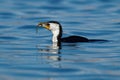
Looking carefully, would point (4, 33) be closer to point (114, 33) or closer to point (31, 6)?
point (114, 33)

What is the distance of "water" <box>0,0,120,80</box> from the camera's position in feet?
54.8

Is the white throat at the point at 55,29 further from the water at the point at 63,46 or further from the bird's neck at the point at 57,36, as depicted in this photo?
the water at the point at 63,46

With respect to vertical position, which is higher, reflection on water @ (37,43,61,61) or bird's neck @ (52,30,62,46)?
bird's neck @ (52,30,62,46)

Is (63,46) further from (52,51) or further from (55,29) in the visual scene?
(55,29)

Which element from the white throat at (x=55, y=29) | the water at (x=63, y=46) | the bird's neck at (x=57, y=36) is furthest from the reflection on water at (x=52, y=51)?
Result: the white throat at (x=55, y=29)

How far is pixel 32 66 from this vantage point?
57.4 ft

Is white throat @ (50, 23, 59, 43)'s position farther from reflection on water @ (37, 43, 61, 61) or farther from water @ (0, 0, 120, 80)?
reflection on water @ (37, 43, 61, 61)

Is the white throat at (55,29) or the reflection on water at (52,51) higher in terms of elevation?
the white throat at (55,29)

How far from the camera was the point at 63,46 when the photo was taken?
2128cm

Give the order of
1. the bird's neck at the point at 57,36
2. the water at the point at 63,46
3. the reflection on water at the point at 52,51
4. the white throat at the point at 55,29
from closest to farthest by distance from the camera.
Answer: the water at the point at 63,46 → the reflection on water at the point at 52,51 → the bird's neck at the point at 57,36 → the white throat at the point at 55,29

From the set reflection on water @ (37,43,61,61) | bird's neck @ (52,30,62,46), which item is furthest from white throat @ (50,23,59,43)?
reflection on water @ (37,43,61,61)

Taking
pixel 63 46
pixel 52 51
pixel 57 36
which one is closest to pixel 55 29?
pixel 57 36

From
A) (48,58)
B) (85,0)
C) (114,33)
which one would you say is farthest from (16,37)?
(85,0)

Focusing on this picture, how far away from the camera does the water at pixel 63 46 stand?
1670 centimetres
